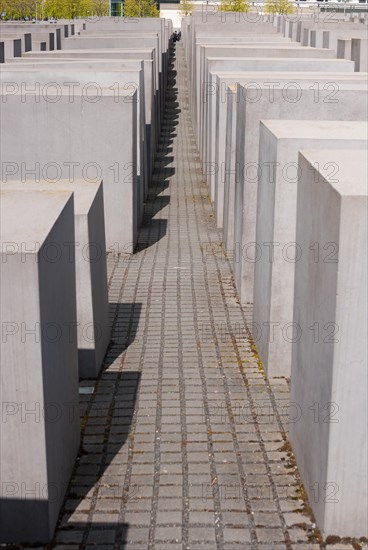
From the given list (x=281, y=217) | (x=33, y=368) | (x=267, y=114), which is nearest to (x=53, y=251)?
(x=33, y=368)

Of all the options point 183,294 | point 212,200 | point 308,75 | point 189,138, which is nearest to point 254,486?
point 183,294

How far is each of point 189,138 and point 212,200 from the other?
8.96 meters

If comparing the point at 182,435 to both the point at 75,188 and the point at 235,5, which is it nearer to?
the point at 75,188

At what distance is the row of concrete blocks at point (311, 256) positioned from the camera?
484cm

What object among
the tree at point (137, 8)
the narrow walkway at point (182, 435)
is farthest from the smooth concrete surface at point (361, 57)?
the tree at point (137, 8)

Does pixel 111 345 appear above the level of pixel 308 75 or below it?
below

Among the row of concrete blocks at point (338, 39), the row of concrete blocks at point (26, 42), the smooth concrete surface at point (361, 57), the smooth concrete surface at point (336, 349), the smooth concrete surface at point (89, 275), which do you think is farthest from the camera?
the row of concrete blocks at point (26, 42)

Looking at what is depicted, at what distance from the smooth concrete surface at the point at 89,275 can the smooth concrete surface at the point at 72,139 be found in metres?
3.68

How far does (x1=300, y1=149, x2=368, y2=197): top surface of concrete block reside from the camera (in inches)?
190

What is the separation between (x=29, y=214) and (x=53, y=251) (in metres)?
0.48

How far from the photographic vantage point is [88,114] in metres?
12.0

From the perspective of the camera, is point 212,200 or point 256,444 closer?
point 256,444

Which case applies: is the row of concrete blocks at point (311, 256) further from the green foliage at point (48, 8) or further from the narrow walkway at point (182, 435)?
the green foliage at point (48, 8)

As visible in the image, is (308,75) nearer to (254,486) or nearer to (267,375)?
(267,375)
